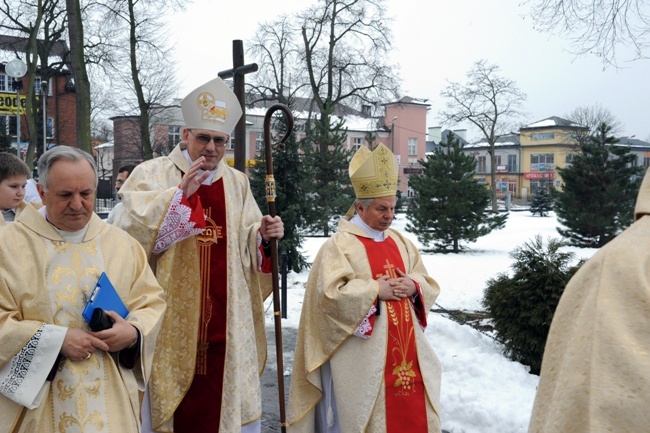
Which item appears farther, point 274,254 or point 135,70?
point 135,70

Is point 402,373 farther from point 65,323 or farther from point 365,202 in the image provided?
point 65,323

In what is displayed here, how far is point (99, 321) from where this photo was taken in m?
2.62

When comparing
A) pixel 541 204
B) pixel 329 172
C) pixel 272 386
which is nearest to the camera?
pixel 272 386

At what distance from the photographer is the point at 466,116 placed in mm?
40062

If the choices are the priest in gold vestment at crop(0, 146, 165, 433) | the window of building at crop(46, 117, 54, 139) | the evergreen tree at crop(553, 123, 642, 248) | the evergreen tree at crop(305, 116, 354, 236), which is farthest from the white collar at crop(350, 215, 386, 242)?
the window of building at crop(46, 117, 54, 139)

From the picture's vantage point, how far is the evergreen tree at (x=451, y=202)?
672 inches

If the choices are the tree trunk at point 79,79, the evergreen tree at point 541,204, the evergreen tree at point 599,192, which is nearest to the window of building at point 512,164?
the evergreen tree at point 541,204

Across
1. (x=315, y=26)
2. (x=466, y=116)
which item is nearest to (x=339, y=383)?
(x=315, y=26)

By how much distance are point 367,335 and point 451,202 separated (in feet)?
44.6

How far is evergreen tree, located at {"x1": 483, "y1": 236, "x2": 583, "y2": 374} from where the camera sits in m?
5.83

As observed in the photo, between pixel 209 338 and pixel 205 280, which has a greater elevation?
pixel 205 280

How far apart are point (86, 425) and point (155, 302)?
59cm

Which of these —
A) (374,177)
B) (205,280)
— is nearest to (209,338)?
(205,280)

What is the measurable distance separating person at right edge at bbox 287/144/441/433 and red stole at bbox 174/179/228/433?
562 millimetres
